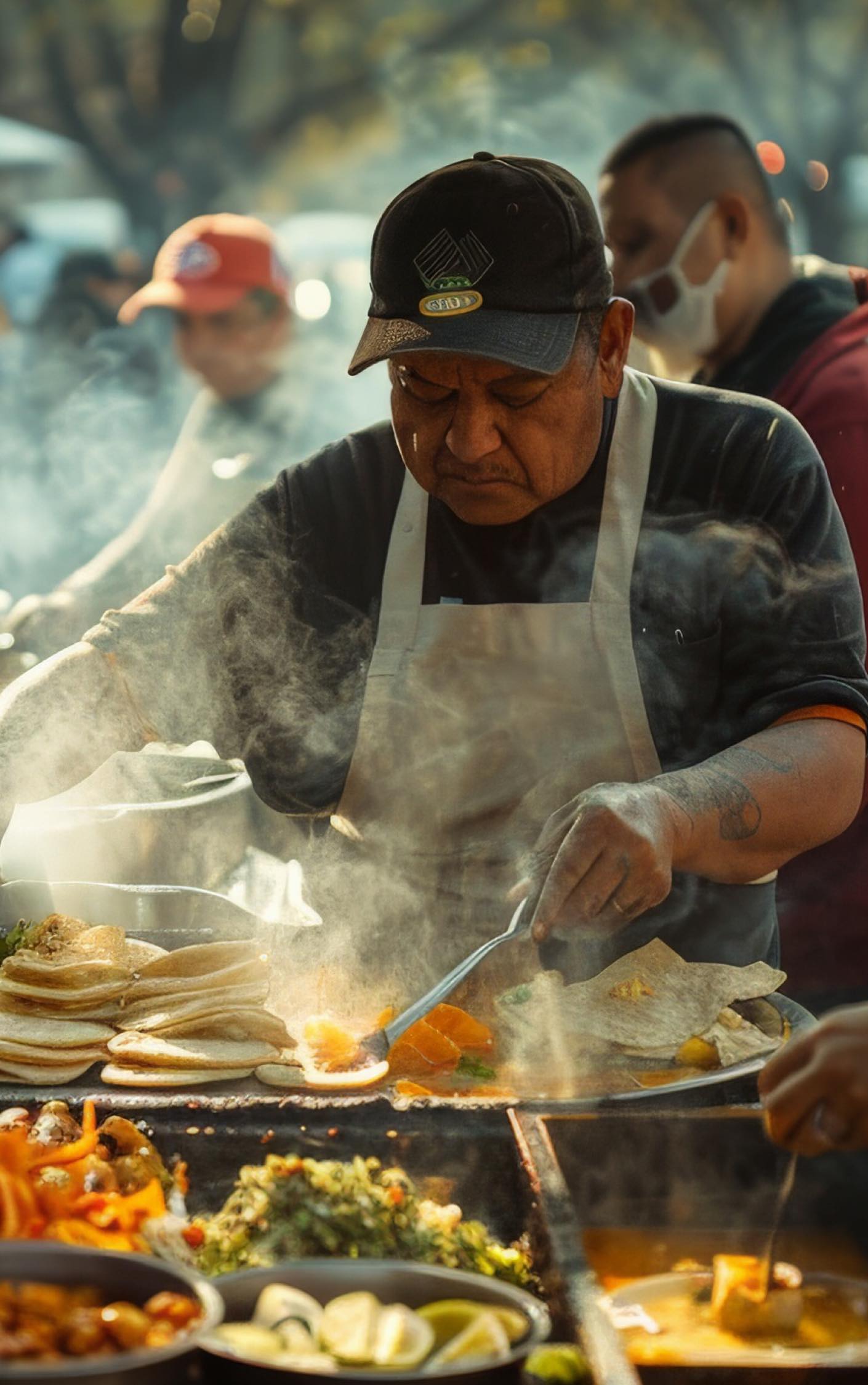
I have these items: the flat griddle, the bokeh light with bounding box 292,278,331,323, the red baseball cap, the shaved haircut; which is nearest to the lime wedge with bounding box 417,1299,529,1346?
the flat griddle

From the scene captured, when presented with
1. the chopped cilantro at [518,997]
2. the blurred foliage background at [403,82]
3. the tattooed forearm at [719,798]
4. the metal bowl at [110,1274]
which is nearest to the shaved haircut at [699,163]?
the tattooed forearm at [719,798]

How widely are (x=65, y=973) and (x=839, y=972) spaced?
226 centimetres

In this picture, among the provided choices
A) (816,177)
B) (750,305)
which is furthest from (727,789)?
(816,177)

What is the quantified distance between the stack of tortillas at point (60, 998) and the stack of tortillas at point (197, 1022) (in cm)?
4

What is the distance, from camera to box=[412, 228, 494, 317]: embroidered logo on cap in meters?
2.71

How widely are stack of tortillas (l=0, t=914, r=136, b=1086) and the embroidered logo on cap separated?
144cm

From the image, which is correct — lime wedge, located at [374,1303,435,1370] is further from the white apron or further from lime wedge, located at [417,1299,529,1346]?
the white apron

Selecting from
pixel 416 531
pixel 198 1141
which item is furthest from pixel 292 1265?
pixel 416 531

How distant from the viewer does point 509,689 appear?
311 centimetres

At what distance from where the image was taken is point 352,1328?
5.32 feet

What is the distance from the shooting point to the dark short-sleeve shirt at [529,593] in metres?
2.96

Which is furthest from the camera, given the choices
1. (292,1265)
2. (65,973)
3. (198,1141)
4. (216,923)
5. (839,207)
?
(839,207)

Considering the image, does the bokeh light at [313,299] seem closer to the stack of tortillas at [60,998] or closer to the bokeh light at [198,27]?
the bokeh light at [198,27]

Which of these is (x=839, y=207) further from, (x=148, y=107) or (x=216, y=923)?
(x=216, y=923)
